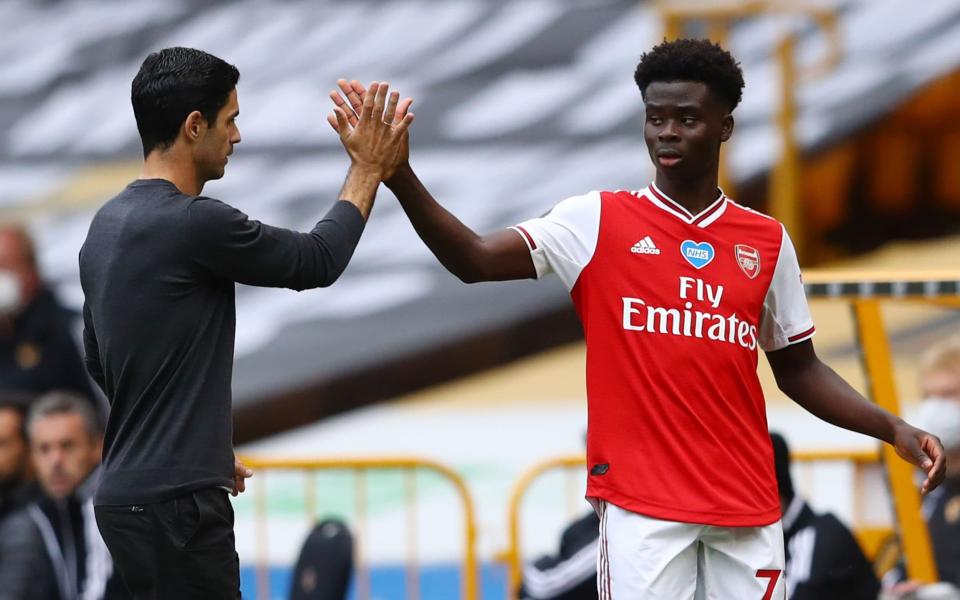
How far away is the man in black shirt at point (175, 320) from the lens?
3771mm

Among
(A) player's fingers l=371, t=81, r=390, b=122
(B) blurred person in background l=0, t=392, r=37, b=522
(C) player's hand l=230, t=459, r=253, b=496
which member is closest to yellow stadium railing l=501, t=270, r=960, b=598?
(A) player's fingers l=371, t=81, r=390, b=122

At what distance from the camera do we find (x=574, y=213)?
4.18 m

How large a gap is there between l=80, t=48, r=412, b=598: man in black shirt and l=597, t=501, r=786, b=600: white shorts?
2.98 feet

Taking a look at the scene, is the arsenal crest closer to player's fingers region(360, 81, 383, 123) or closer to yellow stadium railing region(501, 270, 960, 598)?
player's fingers region(360, 81, 383, 123)

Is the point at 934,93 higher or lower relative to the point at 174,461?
higher

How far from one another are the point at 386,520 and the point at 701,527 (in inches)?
201

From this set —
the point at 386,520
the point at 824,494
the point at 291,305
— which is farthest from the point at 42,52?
the point at 824,494

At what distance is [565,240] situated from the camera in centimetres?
416

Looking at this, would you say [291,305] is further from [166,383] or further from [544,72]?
[166,383]

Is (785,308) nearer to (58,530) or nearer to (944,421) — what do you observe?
(944,421)

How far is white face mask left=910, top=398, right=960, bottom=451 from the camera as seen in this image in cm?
612

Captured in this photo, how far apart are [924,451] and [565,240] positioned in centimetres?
104

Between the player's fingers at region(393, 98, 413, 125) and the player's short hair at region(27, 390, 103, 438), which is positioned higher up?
the player's fingers at region(393, 98, 413, 125)

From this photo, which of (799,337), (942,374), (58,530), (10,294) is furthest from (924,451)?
(10,294)
